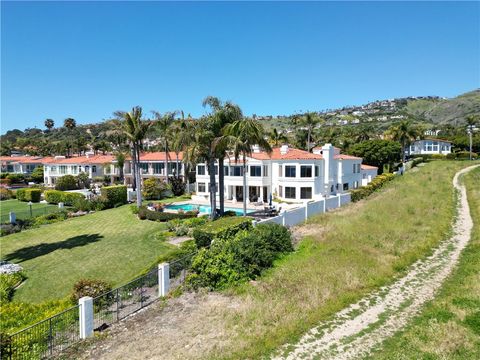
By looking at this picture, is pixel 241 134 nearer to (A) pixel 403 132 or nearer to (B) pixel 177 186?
(B) pixel 177 186

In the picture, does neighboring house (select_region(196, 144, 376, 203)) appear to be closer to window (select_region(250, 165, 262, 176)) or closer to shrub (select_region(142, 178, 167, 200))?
window (select_region(250, 165, 262, 176))

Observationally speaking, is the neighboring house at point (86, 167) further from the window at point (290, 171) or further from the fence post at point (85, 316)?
the fence post at point (85, 316)

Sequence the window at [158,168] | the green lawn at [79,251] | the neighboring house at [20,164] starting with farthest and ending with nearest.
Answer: the neighboring house at [20,164], the window at [158,168], the green lawn at [79,251]

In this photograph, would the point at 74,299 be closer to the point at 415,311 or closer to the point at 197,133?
the point at 415,311

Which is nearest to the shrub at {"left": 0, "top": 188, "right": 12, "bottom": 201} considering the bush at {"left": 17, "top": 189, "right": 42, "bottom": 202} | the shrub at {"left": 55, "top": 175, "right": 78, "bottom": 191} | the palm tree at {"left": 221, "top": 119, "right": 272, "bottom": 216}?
the bush at {"left": 17, "top": 189, "right": 42, "bottom": 202}

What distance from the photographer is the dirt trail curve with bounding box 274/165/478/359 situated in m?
9.81

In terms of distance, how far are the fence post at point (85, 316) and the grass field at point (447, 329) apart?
9161 millimetres

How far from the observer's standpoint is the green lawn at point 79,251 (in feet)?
69.2

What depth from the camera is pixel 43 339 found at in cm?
1092

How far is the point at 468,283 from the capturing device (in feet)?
45.0

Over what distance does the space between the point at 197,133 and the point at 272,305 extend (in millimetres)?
20747

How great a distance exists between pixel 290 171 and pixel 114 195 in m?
24.4

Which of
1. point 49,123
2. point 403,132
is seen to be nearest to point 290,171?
point 403,132

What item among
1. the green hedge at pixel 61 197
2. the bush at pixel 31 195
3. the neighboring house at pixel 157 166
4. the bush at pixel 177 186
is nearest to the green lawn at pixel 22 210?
the bush at pixel 31 195
